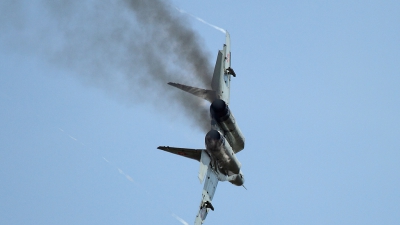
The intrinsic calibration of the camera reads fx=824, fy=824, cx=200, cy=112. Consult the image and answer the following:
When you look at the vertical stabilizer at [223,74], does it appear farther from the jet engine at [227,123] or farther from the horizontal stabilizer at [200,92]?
the jet engine at [227,123]

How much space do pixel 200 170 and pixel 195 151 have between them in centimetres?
192

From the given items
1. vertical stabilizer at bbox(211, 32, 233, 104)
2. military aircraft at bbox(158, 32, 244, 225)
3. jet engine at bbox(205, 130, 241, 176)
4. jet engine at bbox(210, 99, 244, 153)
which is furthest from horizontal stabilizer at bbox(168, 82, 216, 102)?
jet engine at bbox(205, 130, 241, 176)

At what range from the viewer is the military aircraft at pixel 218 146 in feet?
112

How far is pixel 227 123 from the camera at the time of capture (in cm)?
3578

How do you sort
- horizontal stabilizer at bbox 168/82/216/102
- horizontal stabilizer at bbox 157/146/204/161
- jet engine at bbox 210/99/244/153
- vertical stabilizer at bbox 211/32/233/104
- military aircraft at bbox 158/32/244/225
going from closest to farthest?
military aircraft at bbox 158/32/244/225
horizontal stabilizer at bbox 157/146/204/161
jet engine at bbox 210/99/244/153
horizontal stabilizer at bbox 168/82/216/102
vertical stabilizer at bbox 211/32/233/104

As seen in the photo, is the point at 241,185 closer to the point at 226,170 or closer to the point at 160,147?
the point at 226,170

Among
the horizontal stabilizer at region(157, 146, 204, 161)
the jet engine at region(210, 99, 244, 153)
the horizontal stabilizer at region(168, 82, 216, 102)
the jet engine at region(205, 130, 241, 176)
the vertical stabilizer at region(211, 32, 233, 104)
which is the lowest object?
the horizontal stabilizer at region(157, 146, 204, 161)

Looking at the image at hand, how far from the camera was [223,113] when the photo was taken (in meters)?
35.2

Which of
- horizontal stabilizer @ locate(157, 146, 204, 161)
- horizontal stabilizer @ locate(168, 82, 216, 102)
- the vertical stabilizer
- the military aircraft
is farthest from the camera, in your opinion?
the vertical stabilizer

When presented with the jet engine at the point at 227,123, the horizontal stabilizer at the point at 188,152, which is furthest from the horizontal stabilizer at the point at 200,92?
the horizontal stabilizer at the point at 188,152

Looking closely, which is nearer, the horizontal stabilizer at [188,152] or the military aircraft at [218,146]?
the military aircraft at [218,146]

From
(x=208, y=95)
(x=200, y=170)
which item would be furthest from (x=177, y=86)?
(x=200, y=170)

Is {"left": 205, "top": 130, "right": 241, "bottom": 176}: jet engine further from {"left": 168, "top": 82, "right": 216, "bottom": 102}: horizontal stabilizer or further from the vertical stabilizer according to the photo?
the vertical stabilizer

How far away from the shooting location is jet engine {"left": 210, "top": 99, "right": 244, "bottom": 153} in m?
35.1
